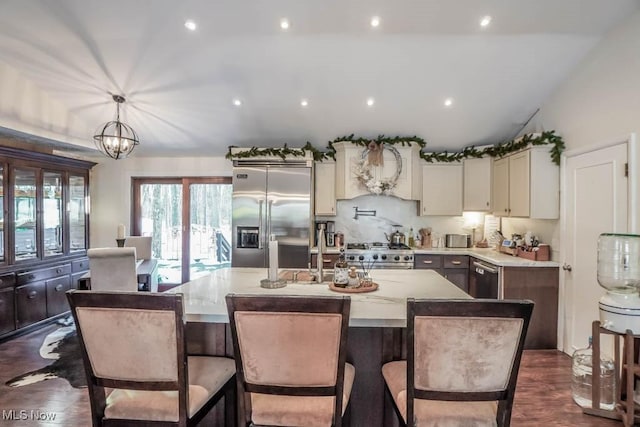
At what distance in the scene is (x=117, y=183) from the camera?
5.65 meters

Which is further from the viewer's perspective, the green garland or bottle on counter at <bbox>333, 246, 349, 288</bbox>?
the green garland

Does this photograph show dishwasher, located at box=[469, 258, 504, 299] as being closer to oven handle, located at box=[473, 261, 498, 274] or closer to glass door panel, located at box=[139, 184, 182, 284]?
oven handle, located at box=[473, 261, 498, 274]

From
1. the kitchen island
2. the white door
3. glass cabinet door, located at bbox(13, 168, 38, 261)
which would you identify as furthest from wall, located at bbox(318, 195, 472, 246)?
glass cabinet door, located at bbox(13, 168, 38, 261)

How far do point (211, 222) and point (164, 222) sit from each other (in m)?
0.79

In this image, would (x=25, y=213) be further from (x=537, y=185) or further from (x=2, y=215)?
(x=537, y=185)

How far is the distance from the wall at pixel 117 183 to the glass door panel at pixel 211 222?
13.9 inches

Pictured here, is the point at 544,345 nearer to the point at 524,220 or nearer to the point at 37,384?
the point at 524,220

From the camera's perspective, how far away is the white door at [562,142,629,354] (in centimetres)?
296

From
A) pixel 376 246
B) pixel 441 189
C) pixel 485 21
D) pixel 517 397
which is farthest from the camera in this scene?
pixel 376 246

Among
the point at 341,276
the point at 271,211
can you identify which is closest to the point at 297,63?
the point at 271,211

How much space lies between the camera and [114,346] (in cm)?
141

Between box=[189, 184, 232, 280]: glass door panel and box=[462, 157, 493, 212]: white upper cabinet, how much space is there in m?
3.54

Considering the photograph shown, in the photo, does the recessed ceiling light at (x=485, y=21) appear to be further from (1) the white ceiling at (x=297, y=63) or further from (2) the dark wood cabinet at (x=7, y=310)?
(2) the dark wood cabinet at (x=7, y=310)

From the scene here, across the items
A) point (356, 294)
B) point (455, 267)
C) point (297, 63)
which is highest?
point (297, 63)
